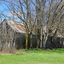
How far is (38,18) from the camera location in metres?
24.7

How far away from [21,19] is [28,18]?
1348 millimetres

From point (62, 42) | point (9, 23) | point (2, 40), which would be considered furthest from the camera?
point (62, 42)

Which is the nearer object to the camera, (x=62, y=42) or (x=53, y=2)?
(x=53, y=2)

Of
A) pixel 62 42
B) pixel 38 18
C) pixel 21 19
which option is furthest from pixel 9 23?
pixel 62 42

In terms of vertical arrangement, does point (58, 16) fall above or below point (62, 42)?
above

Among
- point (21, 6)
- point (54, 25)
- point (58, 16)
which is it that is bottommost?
point (54, 25)

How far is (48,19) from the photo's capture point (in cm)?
2509

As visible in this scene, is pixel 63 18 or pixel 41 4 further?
pixel 63 18

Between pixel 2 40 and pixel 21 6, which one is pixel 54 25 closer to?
pixel 21 6

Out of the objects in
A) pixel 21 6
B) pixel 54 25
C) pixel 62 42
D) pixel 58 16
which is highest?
pixel 21 6

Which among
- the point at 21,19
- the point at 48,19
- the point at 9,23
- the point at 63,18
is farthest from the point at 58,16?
the point at 9,23

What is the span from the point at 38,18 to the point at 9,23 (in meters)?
8.47

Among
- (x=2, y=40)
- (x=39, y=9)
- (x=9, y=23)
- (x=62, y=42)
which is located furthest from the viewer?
(x=62, y=42)

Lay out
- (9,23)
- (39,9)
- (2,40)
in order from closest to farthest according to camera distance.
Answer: (2,40)
(39,9)
(9,23)
